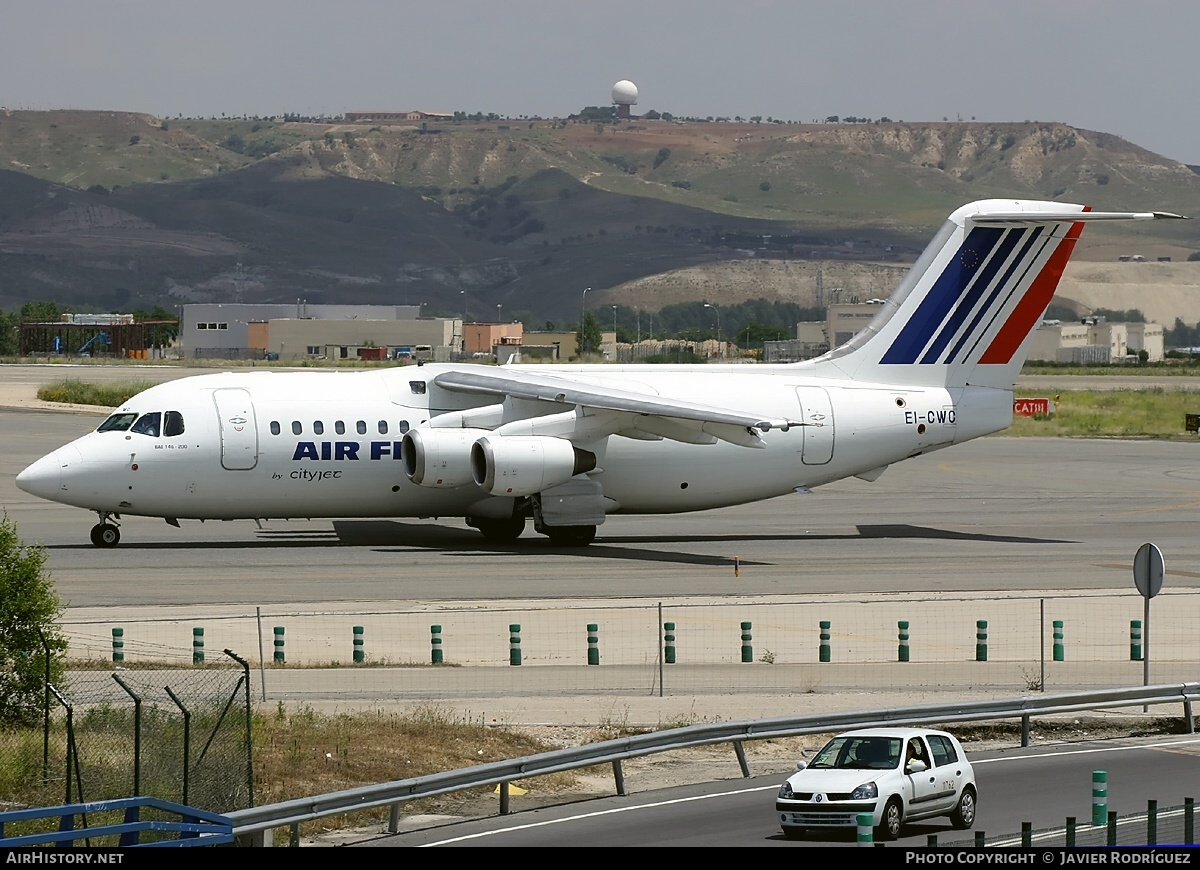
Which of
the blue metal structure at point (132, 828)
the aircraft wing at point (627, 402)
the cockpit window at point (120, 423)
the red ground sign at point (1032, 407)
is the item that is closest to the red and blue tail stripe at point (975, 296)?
the aircraft wing at point (627, 402)

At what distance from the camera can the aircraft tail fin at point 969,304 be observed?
4291cm

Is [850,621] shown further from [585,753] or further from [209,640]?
[585,753]

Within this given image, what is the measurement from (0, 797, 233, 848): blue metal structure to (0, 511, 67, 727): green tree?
277 inches

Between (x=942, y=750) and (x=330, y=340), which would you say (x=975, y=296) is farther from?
(x=330, y=340)

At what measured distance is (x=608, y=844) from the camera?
16859 mm

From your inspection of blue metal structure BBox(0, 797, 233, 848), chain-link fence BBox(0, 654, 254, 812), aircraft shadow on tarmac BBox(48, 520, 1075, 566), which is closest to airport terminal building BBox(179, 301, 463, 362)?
aircraft shadow on tarmac BBox(48, 520, 1075, 566)

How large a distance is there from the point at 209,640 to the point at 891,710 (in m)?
12.2

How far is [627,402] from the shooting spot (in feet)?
126

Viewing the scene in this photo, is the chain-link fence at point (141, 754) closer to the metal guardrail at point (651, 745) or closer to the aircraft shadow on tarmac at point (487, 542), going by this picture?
the metal guardrail at point (651, 745)

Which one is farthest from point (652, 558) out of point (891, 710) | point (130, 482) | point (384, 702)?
point (891, 710)

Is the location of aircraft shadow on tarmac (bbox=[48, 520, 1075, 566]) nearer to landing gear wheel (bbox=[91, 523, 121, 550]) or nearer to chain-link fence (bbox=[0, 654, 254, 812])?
landing gear wheel (bbox=[91, 523, 121, 550])

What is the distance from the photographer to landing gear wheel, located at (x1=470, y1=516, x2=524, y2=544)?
40625mm

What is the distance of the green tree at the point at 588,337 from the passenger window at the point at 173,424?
125709mm

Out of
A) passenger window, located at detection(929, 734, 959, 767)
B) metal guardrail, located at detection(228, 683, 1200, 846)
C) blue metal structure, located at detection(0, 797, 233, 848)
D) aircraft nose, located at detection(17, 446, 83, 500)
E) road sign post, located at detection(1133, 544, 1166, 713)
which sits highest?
aircraft nose, located at detection(17, 446, 83, 500)
